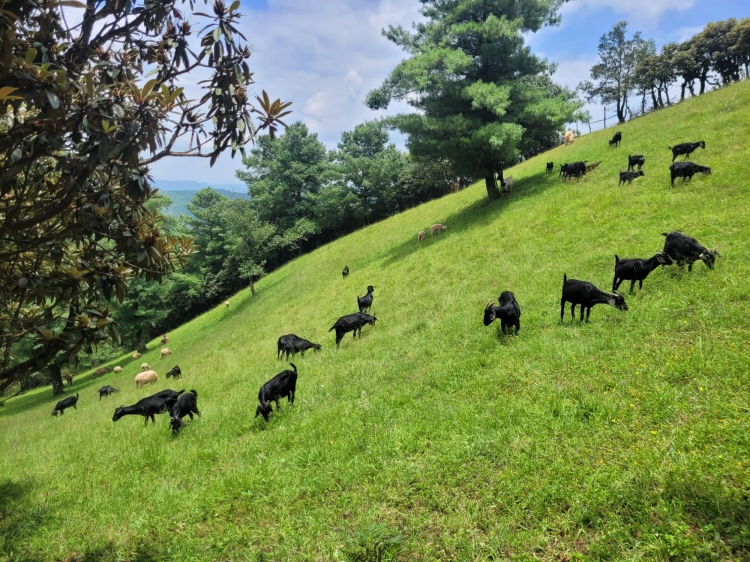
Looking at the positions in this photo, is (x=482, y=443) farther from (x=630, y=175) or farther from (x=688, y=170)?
(x=630, y=175)

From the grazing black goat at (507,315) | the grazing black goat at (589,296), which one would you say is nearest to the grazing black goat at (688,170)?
the grazing black goat at (589,296)

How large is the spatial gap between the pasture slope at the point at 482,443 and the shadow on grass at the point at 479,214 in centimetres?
747

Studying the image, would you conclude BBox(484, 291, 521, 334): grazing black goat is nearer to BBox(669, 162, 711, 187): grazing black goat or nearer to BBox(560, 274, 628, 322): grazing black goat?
BBox(560, 274, 628, 322): grazing black goat

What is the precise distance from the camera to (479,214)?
23.1 meters

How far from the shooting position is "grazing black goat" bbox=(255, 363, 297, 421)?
29.5 feet

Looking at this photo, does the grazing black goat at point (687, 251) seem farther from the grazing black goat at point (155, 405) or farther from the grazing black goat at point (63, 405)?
the grazing black goat at point (63, 405)

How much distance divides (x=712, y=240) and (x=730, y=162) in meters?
6.64

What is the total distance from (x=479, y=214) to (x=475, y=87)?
688 cm

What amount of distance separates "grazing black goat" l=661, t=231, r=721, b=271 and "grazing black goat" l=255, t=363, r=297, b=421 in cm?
948

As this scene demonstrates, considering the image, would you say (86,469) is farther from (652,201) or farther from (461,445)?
(652,201)

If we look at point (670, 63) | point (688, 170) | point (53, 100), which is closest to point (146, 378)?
point (53, 100)

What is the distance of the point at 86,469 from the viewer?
29.3ft

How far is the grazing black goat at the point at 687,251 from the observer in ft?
29.4

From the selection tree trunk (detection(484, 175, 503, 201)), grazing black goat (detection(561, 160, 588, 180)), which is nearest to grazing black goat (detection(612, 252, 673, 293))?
grazing black goat (detection(561, 160, 588, 180))
